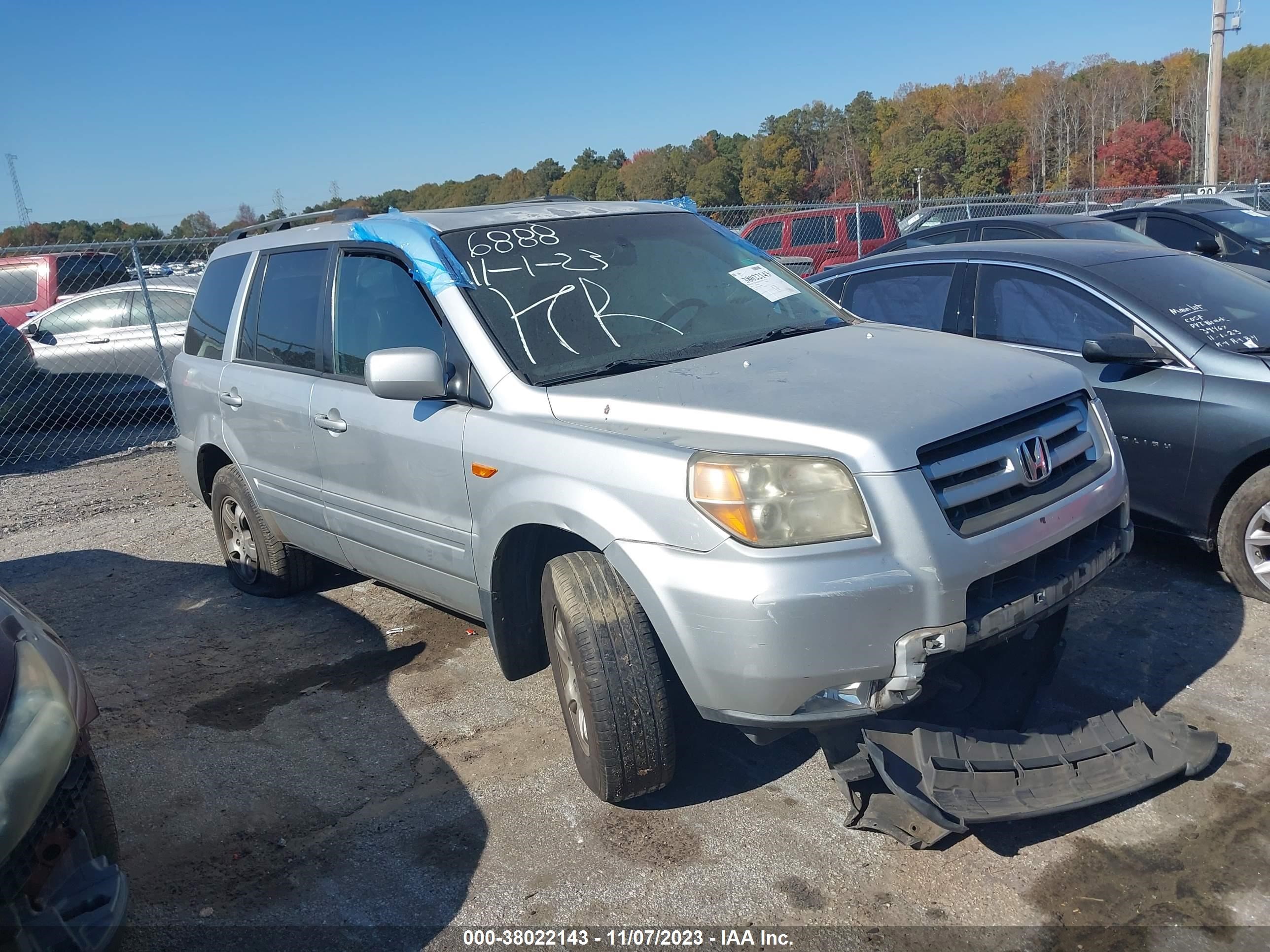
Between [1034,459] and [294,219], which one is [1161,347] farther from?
[294,219]

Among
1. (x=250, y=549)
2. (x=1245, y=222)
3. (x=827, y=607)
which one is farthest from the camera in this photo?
(x=1245, y=222)

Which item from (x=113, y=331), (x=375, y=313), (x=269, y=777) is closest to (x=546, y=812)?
(x=269, y=777)

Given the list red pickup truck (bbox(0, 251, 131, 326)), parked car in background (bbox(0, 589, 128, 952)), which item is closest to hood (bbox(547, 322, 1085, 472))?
parked car in background (bbox(0, 589, 128, 952))

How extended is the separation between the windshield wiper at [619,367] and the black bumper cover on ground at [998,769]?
141cm

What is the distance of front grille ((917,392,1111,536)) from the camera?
285 centimetres

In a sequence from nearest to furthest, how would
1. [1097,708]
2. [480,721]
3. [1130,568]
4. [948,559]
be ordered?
[948,559], [1097,708], [480,721], [1130,568]

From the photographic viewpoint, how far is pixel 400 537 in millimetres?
4102

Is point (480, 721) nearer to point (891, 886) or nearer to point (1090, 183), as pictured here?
point (891, 886)

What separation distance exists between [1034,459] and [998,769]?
0.93 meters

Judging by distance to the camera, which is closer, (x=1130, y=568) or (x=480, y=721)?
(x=480, y=721)

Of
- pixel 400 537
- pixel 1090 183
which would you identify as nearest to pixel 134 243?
pixel 400 537

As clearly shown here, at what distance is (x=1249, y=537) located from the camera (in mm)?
4492

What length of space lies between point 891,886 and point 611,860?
829 mm

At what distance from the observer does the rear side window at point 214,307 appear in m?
5.41
